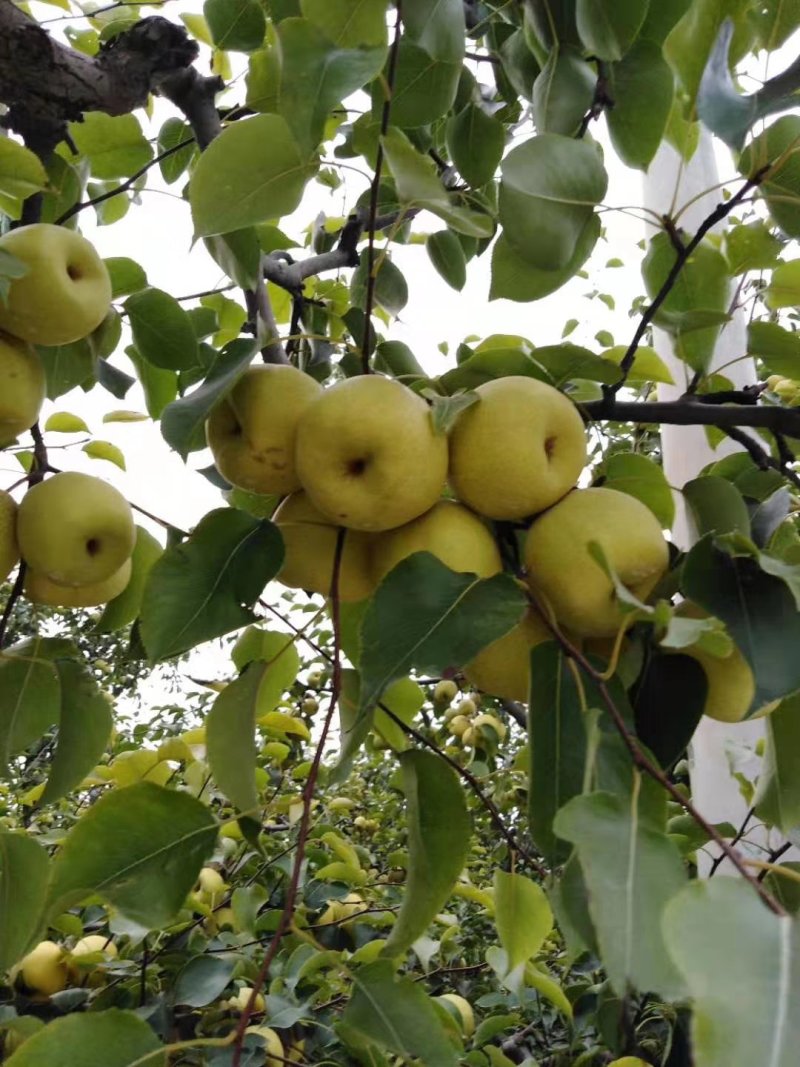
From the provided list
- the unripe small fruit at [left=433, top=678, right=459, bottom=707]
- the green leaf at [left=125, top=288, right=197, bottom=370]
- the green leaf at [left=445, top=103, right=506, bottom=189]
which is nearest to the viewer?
the green leaf at [left=125, top=288, right=197, bottom=370]

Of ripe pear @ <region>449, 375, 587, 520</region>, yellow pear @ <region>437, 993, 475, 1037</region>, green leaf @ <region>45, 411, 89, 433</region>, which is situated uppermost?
green leaf @ <region>45, 411, 89, 433</region>

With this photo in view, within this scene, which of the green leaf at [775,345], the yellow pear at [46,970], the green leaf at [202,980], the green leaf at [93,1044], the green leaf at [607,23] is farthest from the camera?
the yellow pear at [46,970]

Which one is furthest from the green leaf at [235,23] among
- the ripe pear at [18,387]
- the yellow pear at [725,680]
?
the yellow pear at [725,680]

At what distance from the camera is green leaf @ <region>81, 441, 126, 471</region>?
1161 mm

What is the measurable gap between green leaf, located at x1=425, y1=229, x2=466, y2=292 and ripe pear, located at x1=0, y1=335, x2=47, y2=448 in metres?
0.70

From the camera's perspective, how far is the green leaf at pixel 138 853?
0.63 metres

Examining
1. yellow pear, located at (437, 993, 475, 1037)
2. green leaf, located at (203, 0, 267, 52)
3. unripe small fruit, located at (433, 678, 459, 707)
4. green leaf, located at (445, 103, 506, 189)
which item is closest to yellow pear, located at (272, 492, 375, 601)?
green leaf, located at (445, 103, 506, 189)

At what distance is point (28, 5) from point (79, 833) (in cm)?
157

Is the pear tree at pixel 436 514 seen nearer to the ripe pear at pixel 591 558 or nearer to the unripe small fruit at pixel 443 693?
the ripe pear at pixel 591 558

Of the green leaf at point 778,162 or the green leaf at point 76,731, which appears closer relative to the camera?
the green leaf at point 778,162

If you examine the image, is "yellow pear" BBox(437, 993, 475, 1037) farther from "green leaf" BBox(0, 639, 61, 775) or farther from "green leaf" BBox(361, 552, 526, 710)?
"green leaf" BBox(361, 552, 526, 710)

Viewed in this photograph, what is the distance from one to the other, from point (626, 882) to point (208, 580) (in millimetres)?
428

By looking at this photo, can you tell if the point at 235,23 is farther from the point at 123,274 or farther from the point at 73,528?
the point at 73,528

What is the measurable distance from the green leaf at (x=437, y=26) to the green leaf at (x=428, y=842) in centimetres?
61
